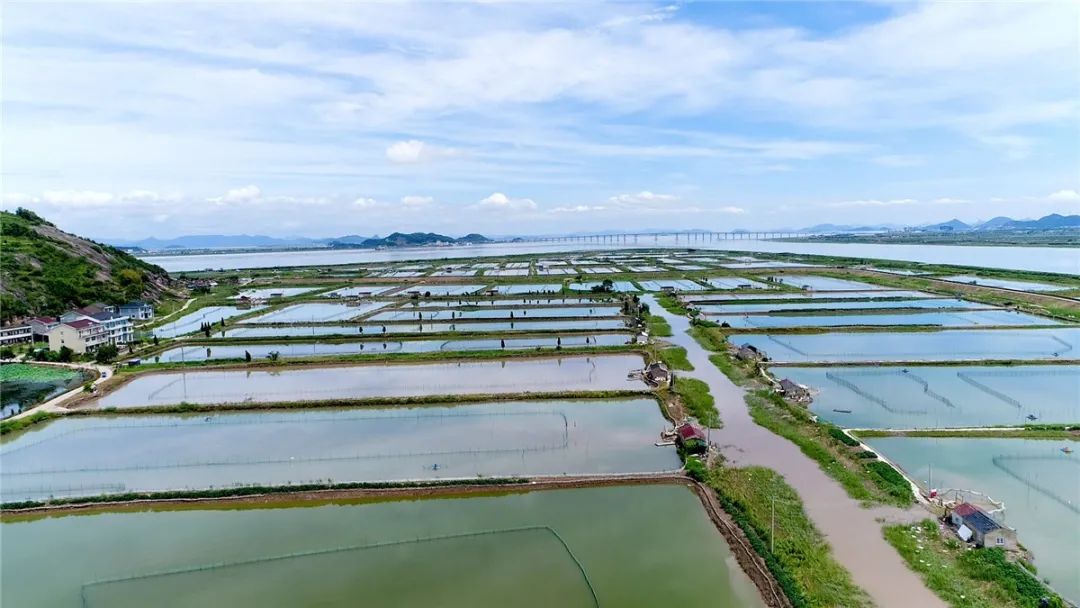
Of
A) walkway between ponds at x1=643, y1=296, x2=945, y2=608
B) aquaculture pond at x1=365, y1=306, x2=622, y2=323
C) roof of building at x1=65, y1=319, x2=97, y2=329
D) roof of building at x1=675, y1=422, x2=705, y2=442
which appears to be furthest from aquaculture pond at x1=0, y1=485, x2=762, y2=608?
aquaculture pond at x1=365, y1=306, x2=622, y2=323

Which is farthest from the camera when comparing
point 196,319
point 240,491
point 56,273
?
point 56,273

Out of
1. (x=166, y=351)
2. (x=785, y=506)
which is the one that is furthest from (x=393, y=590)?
(x=166, y=351)

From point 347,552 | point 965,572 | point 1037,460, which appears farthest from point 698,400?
point 347,552

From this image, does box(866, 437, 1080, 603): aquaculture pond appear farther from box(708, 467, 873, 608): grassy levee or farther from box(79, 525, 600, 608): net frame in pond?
box(79, 525, 600, 608): net frame in pond

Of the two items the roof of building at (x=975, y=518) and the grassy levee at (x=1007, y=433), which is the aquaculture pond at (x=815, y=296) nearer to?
the grassy levee at (x=1007, y=433)

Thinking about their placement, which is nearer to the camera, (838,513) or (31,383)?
(838,513)

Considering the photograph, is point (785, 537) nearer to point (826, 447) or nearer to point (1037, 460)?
point (826, 447)

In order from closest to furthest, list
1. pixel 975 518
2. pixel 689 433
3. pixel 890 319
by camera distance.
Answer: pixel 975 518
pixel 689 433
pixel 890 319
